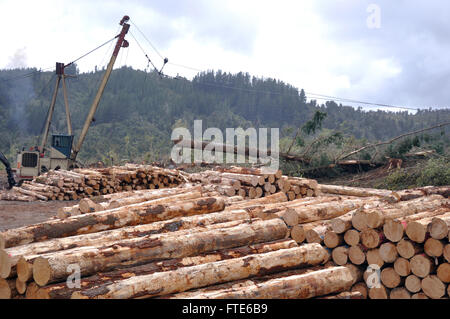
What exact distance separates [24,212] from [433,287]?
11247mm

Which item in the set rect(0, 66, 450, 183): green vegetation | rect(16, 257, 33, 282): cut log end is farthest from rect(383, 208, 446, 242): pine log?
rect(0, 66, 450, 183): green vegetation

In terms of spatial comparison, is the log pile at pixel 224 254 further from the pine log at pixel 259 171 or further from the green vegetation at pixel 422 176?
the green vegetation at pixel 422 176

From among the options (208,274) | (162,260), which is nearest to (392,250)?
(208,274)

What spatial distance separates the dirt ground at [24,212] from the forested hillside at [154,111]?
108ft

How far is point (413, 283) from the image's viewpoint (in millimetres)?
5031

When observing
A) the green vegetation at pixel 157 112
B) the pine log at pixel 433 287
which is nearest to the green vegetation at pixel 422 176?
the pine log at pixel 433 287

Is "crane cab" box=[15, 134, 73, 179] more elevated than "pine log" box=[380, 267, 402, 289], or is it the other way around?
"crane cab" box=[15, 134, 73, 179]

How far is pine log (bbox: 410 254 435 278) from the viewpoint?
4945 millimetres

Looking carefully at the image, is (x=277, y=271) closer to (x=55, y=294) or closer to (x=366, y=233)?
(x=366, y=233)

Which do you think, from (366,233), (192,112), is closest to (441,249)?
(366,233)

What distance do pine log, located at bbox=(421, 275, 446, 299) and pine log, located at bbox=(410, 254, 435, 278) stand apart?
0.22 feet

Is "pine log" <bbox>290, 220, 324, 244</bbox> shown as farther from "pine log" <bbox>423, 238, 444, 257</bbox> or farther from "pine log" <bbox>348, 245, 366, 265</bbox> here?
"pine log" <bbox>423, 238, 444, 257</bbox>

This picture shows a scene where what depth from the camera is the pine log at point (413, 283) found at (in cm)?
502
